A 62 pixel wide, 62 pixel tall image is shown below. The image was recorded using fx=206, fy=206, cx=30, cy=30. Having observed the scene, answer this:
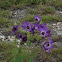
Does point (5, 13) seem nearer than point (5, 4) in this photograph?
Yes

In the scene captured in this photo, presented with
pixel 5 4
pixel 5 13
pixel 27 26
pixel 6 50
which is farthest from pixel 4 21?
pixel 27 26

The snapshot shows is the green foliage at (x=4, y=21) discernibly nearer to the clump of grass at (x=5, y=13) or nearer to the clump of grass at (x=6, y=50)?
the clump of grass at (x=5, y=13)

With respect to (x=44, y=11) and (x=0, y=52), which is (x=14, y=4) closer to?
(x=44, y=11)

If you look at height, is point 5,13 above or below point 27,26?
below

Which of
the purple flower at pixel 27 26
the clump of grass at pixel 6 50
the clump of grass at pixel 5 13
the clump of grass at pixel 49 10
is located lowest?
the clump of grass at pixel 49 10

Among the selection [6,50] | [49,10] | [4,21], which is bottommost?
[49,10]

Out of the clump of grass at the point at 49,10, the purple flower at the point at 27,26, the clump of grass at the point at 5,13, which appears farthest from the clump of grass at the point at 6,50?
the clump of grass at the point at 49,10

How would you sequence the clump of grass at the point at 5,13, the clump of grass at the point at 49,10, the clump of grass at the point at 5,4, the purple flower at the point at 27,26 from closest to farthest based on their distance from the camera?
the purple flower at the point at 27,26 < the clump of grass at the point at 5,13 < the clump of grass at the point at 49,10 < the clump of grass at the point at 5,4

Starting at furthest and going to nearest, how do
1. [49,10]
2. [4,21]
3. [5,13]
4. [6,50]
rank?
[49,10] → [5,13] → [4,21] → [6,50]

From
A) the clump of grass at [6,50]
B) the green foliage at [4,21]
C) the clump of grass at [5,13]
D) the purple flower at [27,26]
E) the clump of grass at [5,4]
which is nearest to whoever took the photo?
the purple flower at [27,26]

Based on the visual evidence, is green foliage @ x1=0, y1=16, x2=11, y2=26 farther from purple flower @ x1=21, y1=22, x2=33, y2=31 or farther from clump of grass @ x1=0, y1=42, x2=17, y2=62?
purple flower @ x1=21, y1=22, x2=33, y2=31

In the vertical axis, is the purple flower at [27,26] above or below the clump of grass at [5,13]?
above

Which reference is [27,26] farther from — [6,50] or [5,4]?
[5,4]

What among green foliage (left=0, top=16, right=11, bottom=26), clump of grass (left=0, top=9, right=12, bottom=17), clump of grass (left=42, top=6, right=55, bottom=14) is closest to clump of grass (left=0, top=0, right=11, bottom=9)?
clump of grass (left=0, top=9, right=12, bottom=17)
